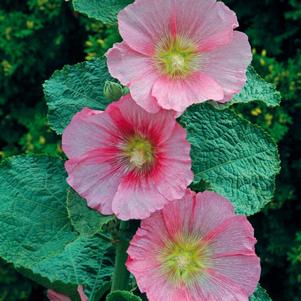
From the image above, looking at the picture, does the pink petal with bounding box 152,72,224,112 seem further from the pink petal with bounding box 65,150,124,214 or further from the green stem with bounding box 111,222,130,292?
the green stem with bounding box 111,222,130,292

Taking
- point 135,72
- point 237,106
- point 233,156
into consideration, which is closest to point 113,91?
point 135,72

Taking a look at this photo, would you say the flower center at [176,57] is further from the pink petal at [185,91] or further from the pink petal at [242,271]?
the pink petal at [242,271]

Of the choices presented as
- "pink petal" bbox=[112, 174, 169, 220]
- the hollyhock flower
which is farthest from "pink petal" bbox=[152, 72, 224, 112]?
"pink petal" bbox=[112, 174, 169, 220]

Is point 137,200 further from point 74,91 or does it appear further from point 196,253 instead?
point 74,91

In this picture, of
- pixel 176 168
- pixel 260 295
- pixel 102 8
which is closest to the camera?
pixel 176 168

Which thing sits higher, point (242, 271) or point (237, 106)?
point (242, 271)

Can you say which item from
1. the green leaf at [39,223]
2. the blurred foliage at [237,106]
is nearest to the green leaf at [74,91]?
the green leaf at [39,223]
